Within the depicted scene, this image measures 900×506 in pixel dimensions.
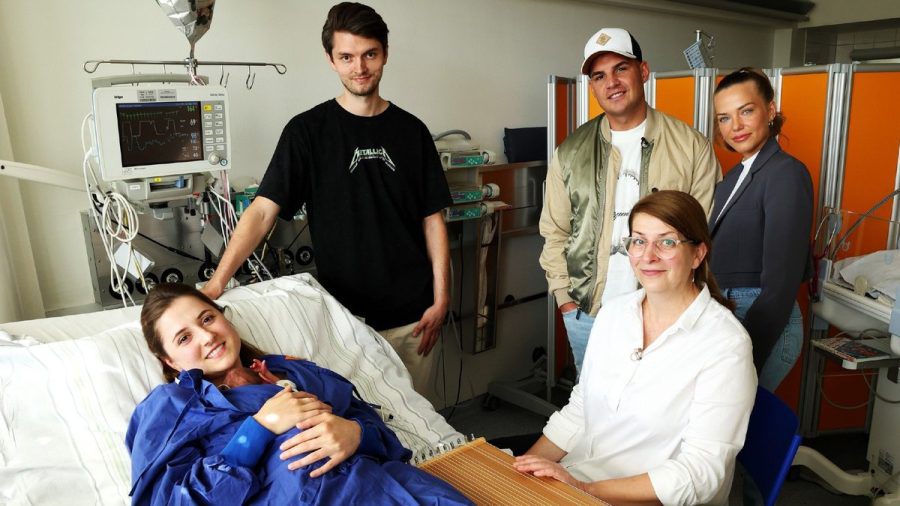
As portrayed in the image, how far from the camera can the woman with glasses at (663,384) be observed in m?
1.40

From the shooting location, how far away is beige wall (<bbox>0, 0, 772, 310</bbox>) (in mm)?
2127

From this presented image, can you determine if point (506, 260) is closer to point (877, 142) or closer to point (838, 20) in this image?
point (877, 142)

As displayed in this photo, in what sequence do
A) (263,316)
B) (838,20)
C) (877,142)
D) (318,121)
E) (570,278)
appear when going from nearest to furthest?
(263,316), (318,121), (570,278), (877,142), (838,20)

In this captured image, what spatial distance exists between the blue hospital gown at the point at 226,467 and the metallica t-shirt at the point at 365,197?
2.48 ft

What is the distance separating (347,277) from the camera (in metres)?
2.23

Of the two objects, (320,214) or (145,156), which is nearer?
(145,156)

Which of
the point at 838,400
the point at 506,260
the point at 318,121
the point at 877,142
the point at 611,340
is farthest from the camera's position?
the point at 506,260

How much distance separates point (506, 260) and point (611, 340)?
6.70 ft

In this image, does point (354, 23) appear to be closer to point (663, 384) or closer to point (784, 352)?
point (663, 384)

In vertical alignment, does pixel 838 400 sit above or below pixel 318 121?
below

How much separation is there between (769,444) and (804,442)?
187cm

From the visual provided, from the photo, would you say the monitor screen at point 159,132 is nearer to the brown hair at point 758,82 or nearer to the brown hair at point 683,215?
the brown hair at point 683,215

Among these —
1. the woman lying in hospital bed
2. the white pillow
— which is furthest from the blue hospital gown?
the white pillow

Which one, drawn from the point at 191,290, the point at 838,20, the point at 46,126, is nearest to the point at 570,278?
the point at 191,290
